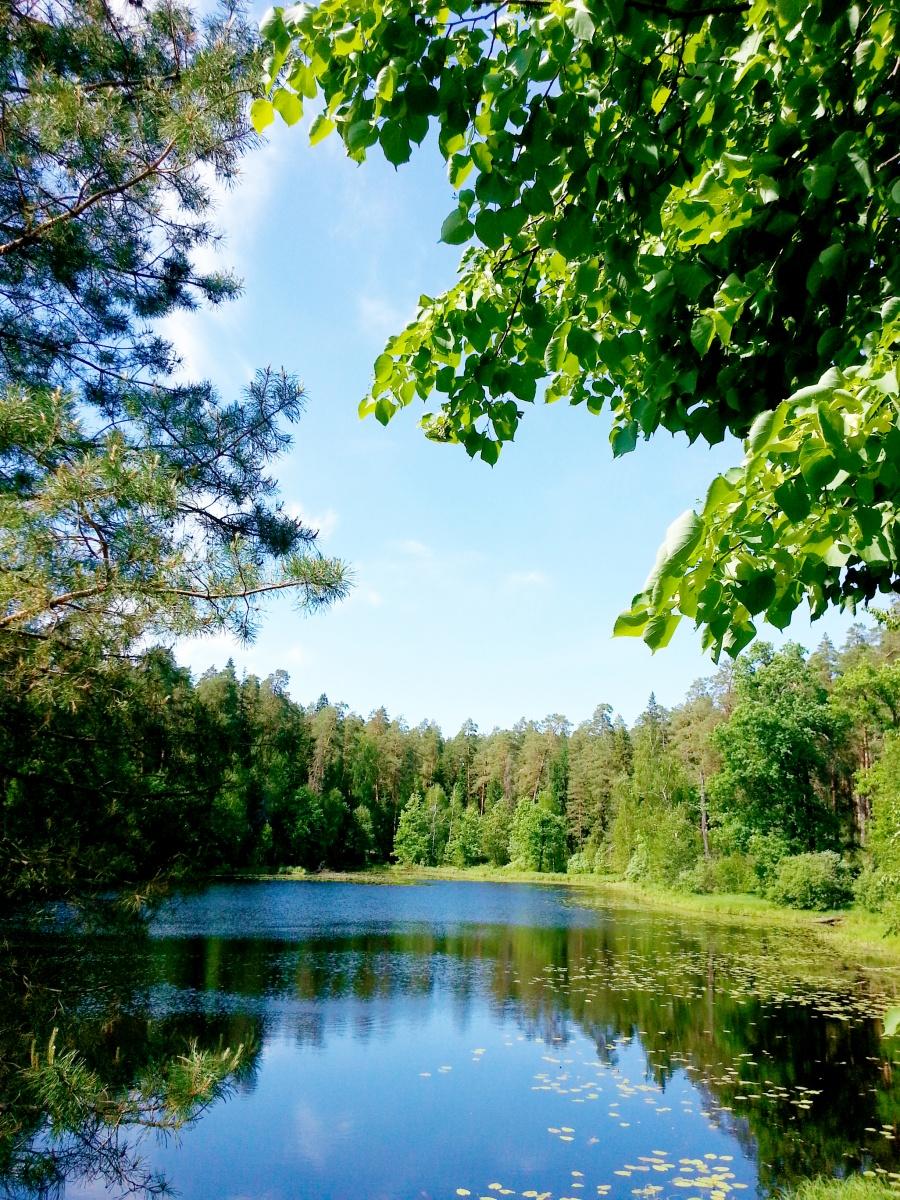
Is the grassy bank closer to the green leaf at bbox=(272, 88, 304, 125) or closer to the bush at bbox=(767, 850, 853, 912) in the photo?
the bush at bbox=(767, 850, 853, 912)

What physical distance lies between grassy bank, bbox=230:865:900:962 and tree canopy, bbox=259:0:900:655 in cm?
2162

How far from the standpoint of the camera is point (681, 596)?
4.29 ft

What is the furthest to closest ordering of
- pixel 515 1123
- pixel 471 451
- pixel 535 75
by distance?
pixel 515 1123 < pixel 471 451 < pixel 535 75

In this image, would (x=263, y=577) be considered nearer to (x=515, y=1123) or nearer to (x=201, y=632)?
(x=201, y=632)

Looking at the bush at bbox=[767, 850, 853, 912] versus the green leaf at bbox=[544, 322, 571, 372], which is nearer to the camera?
the green leaf at bbox=[544, 322, 571, 372]

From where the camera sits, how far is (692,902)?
3309cm

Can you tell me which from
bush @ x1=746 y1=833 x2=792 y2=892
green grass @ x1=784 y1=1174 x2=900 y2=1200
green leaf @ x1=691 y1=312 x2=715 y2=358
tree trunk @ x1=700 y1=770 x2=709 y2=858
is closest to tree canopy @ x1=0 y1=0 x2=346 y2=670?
green leaf @ x1=691 y1=312 x2=715 y2=358

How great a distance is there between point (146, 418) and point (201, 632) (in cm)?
149

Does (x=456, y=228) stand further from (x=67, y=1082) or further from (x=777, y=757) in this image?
(x=777, y=757)

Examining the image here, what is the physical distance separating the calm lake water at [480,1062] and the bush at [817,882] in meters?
8.84

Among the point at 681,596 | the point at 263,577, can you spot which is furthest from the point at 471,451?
the point at 263,577

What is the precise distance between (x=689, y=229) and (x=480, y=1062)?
1113 centimetres

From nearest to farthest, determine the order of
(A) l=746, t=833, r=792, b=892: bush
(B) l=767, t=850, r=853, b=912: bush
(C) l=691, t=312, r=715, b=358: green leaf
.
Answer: (C) l=691, t=312, r=715, b=358: green leaf, (B) l=767, t=850, r=853, b=912: bush, (A) l=746, t=833, r=792, b=892: bush

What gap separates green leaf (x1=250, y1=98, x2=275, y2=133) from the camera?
1.62 meters
